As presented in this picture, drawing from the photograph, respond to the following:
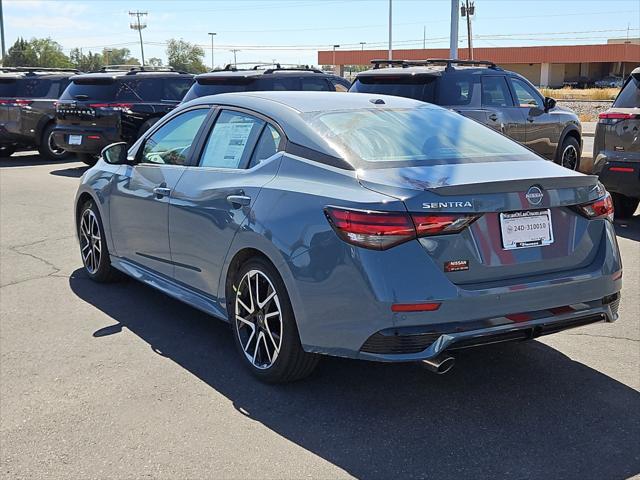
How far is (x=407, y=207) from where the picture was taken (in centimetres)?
379

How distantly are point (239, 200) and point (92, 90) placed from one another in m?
11.4

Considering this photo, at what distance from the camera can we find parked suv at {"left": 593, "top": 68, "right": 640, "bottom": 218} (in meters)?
8.42

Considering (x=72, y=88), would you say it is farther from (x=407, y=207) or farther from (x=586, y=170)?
(x=407, y=207)

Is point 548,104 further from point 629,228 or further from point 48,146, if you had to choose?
point 48,146

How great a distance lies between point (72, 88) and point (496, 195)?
12938 millimetres

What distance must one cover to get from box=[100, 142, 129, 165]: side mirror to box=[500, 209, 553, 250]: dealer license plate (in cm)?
334

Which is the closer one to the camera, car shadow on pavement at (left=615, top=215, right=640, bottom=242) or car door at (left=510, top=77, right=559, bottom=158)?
car shadow on pavement at (left=615, top=215, right=640, bottom=242)

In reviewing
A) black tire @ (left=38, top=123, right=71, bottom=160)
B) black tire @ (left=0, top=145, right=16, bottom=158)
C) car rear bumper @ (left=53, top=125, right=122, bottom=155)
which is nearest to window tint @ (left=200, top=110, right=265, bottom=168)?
car rear bumper @ (left=53, top=125, right=122, bottom=155)

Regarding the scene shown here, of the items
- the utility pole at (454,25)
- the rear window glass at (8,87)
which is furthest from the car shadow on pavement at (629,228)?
the rear window glass at (8,87)

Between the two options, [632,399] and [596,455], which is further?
[632,399]

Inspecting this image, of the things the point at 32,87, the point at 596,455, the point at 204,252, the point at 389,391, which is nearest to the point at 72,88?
the point at 32,87

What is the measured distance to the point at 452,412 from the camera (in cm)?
411

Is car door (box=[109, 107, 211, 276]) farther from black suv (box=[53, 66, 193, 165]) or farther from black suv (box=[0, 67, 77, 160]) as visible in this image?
black suv (box=[0, 67, 77, 160])

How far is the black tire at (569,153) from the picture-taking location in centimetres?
1195
